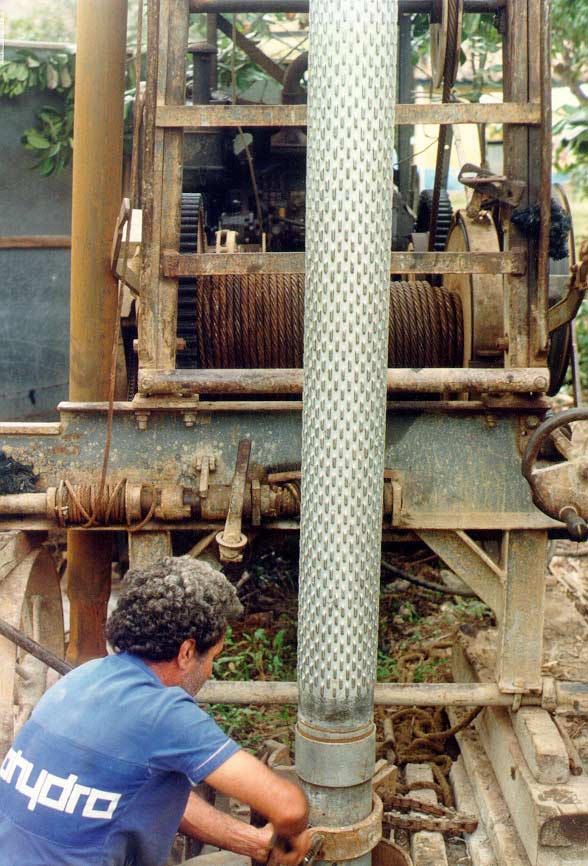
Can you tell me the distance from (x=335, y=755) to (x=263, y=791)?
392mm

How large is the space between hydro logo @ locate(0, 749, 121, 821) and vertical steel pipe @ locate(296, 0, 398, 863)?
62cm

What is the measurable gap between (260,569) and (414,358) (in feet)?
8.88

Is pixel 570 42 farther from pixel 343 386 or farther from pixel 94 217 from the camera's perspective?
pixel 343 386

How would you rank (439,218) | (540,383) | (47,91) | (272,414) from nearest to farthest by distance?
(540,383)
(272,414)
(439,218)
(47,91)

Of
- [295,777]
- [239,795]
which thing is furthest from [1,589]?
[239,795]

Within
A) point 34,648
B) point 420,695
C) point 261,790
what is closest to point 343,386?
point 261,790

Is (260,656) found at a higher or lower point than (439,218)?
lower

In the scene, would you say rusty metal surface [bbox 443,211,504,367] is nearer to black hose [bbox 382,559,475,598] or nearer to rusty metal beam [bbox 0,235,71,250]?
black hose [bbox 382,559,475,598]

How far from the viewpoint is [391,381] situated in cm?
377

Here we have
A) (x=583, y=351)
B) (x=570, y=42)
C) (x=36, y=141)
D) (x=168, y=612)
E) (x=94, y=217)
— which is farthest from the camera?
(x=583, y=351)

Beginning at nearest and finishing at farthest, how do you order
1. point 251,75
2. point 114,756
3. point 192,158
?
point 114,756 → point 192,158 → point 251,75

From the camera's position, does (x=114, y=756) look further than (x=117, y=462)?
No

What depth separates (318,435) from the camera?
2807 millimetres

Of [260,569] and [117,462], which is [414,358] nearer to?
[117,462]
